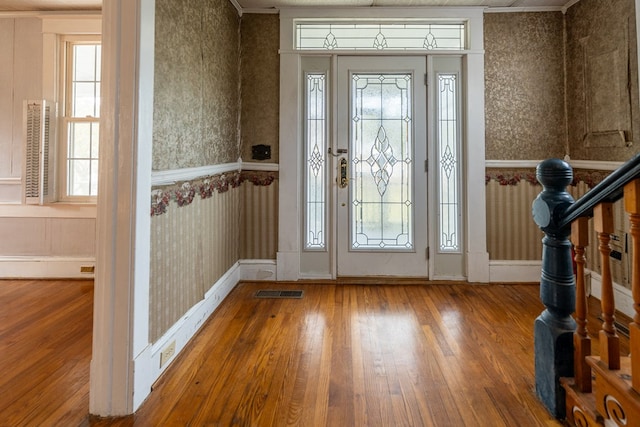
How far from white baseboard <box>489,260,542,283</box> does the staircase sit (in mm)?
1982

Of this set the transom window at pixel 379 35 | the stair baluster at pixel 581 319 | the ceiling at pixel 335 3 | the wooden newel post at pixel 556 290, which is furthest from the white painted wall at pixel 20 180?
the stair baluster at pixel 581 319

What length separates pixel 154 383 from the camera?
1.84 metres

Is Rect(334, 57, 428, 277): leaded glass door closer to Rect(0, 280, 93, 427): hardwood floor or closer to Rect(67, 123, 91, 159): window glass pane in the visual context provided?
Rect(0, 280, 93, 427): hardwood floor

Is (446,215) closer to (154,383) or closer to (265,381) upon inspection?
(265,381)

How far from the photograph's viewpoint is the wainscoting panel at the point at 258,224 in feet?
12.0

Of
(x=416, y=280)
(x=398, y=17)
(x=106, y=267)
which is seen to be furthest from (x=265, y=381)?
(x=398, y=17)

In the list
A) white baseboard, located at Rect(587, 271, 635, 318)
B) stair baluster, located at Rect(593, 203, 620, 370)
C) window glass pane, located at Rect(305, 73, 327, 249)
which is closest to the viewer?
stair baluster, located at Rect(593, 203, 620, 370)

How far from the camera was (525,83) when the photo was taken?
354 cm

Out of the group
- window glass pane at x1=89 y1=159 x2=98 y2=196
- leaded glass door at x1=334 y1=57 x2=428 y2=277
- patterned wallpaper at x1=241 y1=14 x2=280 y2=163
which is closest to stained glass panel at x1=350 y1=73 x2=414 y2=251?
leaded glass door at x1=334 y1=57 x2=428 y2=277

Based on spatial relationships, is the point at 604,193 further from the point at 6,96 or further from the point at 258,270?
the point at 6,96

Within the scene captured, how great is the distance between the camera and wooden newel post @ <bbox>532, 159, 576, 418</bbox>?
1.57 m

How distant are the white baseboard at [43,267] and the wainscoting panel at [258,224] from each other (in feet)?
4.97

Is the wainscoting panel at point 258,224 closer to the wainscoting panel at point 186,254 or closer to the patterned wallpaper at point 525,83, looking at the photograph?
the wainscoting panel at point 186,254

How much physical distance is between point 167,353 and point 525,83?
3.66 m
